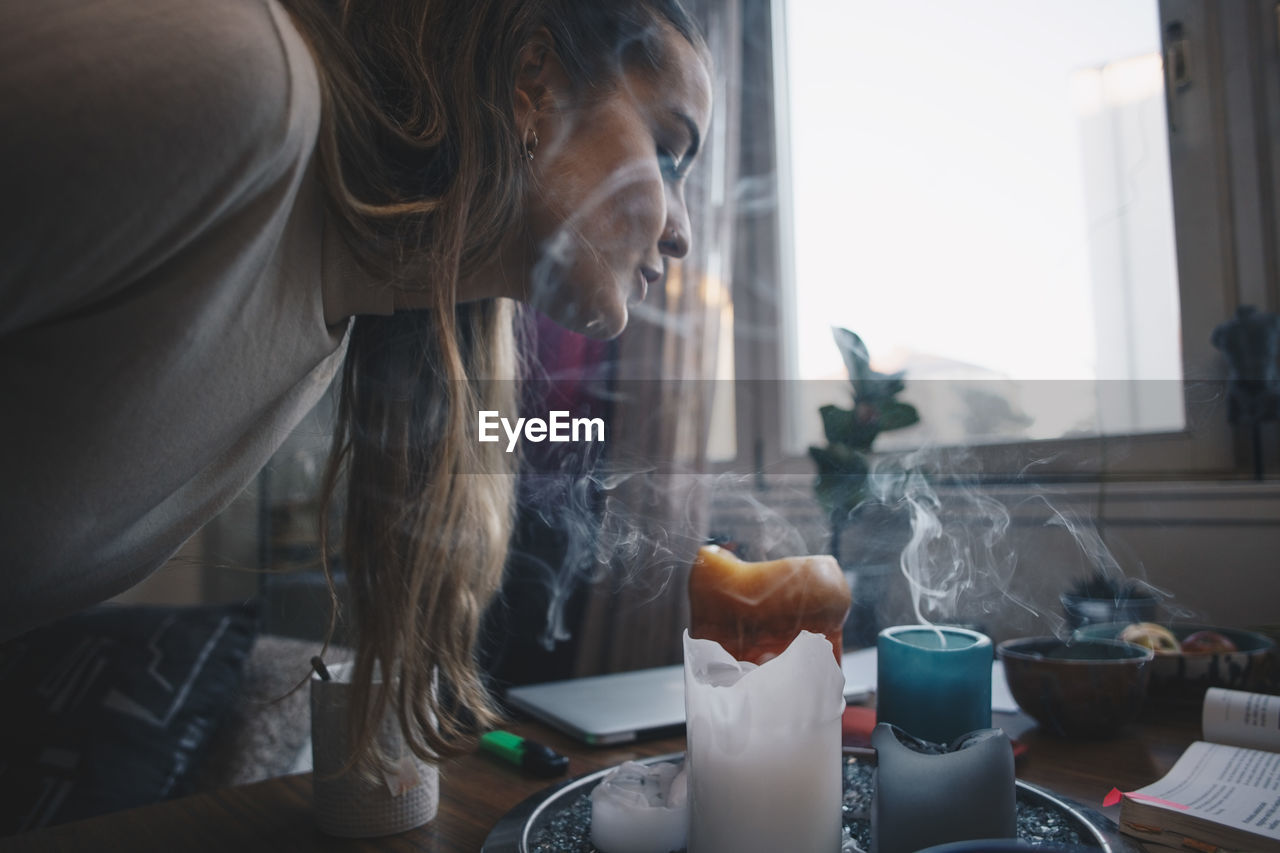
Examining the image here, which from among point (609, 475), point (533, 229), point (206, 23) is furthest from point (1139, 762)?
point (206, 23)

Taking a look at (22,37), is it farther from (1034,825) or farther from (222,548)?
(1034,825)

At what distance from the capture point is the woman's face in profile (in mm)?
614

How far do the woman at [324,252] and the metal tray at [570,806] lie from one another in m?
0.10

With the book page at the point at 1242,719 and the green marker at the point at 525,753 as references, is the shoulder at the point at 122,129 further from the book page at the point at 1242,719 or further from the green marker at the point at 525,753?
the book page at the point at 1242,719

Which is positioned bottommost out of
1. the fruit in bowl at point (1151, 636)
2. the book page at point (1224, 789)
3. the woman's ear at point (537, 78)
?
the book page at point (1224, 789)

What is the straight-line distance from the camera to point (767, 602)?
495 millimetres

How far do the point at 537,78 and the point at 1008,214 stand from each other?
88cm

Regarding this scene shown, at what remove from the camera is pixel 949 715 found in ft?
1.64

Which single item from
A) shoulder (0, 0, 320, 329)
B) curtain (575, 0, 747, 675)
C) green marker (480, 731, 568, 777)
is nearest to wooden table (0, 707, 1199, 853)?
green marker (480, 731, 568, 777)

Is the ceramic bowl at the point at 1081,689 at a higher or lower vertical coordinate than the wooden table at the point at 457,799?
higher

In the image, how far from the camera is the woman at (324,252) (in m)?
0.34

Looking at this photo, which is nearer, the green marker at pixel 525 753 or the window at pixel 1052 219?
the green marker at pixel 525 753

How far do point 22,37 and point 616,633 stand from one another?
1147 mm

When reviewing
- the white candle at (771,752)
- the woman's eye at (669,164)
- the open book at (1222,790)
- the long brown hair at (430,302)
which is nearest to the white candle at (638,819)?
the white candle at (771,752)
